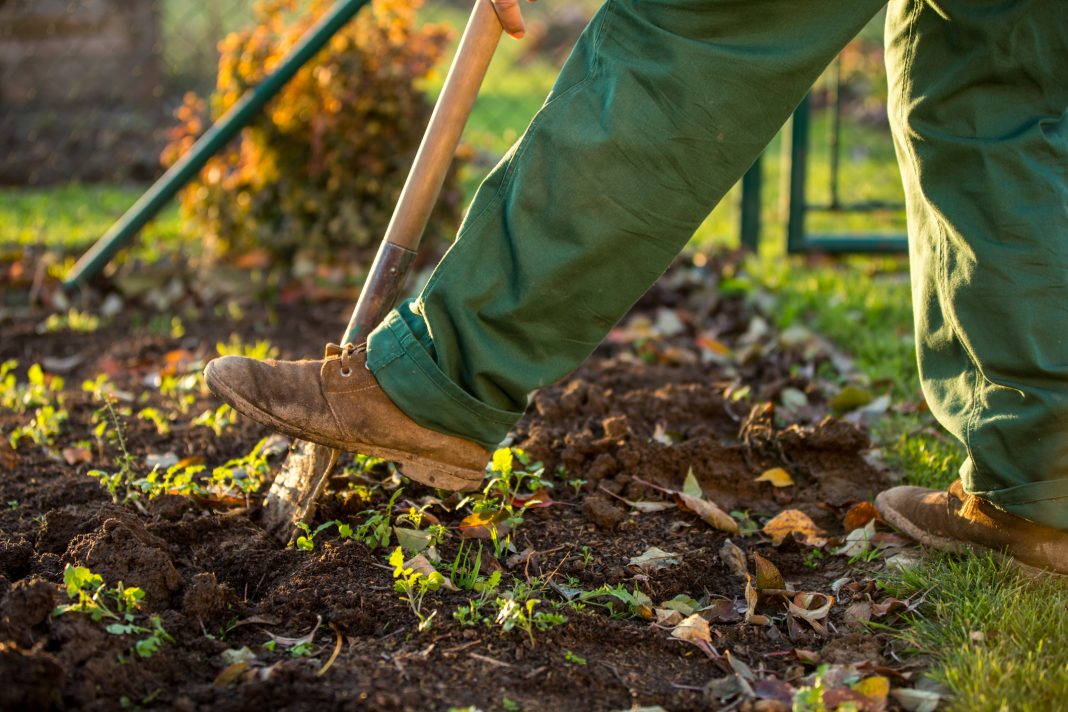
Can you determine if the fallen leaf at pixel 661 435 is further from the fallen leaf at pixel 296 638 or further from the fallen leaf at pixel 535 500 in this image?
the fallen leaf at pixel 296 638

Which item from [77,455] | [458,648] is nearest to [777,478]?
[458,648]

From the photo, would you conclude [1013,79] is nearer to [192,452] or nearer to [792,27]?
[792,27]

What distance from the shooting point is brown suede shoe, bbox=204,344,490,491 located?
2.09m

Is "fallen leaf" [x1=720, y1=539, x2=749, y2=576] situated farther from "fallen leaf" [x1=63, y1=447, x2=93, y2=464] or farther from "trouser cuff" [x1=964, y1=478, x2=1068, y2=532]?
"fallen leaf" [x1=63, y1=447, x2=93, y2=464]

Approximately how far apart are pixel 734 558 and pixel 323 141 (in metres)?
2.66

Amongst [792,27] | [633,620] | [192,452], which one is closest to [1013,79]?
[792,27]

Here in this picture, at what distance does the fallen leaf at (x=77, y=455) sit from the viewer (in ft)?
9.02

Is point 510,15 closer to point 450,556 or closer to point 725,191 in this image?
point 725,191

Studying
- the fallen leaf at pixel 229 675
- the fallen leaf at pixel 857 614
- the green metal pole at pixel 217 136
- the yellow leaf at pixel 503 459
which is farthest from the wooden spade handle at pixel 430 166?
the green metal pole at pixel 217 136

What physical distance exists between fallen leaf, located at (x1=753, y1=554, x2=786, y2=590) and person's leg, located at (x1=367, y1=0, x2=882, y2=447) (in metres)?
0.56

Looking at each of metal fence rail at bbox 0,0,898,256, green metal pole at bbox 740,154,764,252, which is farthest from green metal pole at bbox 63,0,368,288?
metal fence rail at bbox 0,0,898,256

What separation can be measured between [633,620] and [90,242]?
12.1 feet


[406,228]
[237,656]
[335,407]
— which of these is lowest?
[237,656]

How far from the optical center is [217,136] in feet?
13.5
